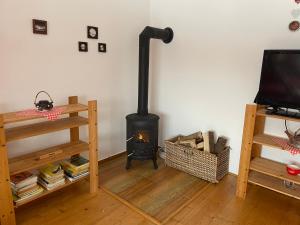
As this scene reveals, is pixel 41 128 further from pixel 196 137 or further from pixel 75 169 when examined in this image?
pixel 196 137

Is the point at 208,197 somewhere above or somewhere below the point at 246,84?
below

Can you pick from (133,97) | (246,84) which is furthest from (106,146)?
(246,84)

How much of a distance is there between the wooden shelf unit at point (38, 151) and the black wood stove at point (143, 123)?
1.87 feet

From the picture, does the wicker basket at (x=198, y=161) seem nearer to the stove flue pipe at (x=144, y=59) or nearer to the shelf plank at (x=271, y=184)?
the shelf plank at (x=271, y=184)

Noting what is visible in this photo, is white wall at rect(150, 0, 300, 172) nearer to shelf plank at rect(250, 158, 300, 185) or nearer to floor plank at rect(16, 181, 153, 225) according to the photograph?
shelf plank at rect(250, 158, 300, 185)

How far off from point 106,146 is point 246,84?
1.76 meters

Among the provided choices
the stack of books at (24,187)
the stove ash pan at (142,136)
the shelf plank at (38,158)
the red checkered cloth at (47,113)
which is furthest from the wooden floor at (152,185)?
the red checkered cloth at (47,113)

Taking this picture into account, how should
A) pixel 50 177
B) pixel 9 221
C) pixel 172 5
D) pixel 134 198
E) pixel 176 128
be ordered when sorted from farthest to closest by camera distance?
pixel 176 128, pixel 172 5, pixel 134 198, pixel 50 177, pixel 9 221

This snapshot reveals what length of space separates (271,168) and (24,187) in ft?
6.97

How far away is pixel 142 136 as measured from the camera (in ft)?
8.95

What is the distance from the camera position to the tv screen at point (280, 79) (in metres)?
1.97

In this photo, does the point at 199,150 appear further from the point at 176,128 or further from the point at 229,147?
the point at 176,128

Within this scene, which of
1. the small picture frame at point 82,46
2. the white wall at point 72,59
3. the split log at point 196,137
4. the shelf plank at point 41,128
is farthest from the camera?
the split log at point 196,137

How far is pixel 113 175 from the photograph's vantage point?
2.71 metres
